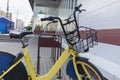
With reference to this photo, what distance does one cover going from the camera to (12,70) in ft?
11.9

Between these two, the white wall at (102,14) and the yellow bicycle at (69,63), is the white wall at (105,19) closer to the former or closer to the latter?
the white wall at (102,14)

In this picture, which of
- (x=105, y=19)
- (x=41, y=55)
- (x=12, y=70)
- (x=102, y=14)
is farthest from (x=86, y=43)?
(x=41, y=55)

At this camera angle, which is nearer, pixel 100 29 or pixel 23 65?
pixel 23 65

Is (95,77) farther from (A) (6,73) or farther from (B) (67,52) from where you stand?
(A) (6,73)

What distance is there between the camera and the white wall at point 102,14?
3.71m

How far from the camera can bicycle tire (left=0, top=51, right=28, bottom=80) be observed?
3631 millimetres

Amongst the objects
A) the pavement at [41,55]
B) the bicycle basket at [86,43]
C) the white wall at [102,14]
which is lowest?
the pavement at [41,55]

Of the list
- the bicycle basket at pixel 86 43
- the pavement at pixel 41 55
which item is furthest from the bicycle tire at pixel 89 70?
the pavement at pixel 41 55

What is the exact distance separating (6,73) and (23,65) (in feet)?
0.76

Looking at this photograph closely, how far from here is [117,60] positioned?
3.56 metres

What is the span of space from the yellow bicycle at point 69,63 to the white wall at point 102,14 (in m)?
0.51

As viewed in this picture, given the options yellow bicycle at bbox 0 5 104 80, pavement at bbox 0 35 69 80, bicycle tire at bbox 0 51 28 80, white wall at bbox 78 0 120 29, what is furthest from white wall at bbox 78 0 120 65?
pavement at bbox 0 35 69 80

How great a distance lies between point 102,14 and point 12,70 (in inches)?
66.6

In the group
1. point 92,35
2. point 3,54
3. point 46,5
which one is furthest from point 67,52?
point 46,5
